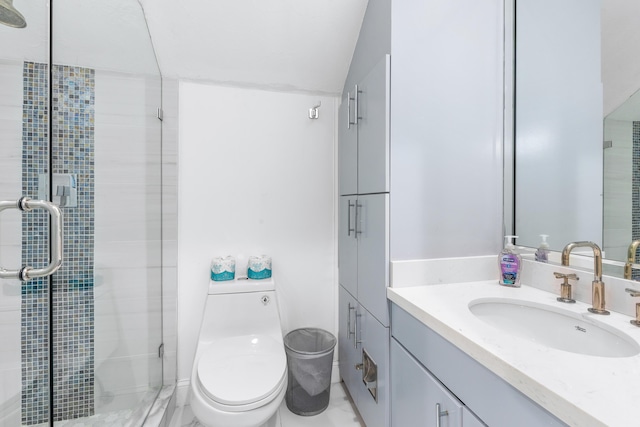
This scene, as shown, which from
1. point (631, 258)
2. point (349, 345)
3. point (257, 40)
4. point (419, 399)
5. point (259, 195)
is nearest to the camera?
point (631, 258)

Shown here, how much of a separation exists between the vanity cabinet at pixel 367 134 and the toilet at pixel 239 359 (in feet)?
2.64

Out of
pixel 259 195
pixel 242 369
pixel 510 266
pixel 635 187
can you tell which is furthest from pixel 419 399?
pixel 259 195

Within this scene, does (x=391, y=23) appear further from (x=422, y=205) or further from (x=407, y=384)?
(x=407, y=384)

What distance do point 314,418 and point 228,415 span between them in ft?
2.31

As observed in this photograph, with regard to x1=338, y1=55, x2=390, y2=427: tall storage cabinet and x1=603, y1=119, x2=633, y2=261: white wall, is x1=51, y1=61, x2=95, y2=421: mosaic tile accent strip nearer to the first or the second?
x1=338, y1=55, x2=390, y2=427: tall storage cabinet

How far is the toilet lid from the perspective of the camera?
116cm

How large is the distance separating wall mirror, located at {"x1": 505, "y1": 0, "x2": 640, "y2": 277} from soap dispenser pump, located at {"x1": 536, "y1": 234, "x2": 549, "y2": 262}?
0.07 ft

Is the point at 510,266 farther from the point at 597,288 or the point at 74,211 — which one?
the point at 74,211

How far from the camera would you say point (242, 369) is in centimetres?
130

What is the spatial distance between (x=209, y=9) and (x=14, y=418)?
1.90 meters

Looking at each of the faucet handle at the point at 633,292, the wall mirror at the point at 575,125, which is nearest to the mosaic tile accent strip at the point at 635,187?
the wall mirror at the point at 575,125

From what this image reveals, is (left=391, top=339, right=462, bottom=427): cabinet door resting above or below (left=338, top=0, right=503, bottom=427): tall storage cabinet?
below

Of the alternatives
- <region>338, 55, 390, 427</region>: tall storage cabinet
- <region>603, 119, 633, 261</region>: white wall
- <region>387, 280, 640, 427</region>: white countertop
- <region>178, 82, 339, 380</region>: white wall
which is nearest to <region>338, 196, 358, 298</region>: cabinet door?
<region>338, 55, 390, 427</region>: tall storage cabinet

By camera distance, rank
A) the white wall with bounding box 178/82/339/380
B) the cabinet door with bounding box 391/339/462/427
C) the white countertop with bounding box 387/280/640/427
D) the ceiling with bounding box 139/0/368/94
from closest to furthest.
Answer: the white countertop with bounding box 387/280/640/427 < the cabinet door with bounding box 391/339/462/427 < the ceiling with bounding box 139/0/368/94 < the white wall with bounding box 178/82/339/380
